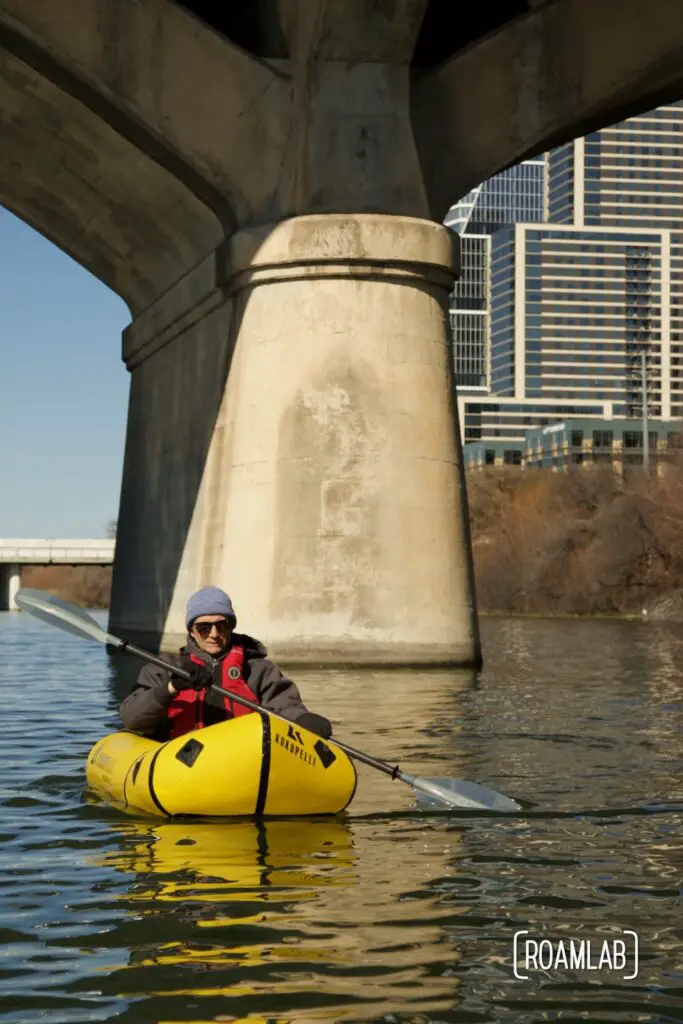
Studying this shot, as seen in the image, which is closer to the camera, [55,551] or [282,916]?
[282,916]

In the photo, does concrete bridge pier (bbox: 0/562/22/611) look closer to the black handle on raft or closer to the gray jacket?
the gray jacket

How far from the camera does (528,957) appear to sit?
6371mm

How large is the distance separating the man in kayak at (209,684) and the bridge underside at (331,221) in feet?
38.4

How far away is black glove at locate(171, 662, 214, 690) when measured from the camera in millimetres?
9969

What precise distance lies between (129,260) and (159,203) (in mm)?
3111

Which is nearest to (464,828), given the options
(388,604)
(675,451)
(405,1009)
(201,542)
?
(405,1009)

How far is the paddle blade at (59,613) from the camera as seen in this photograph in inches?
485

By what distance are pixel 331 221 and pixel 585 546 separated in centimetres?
4531

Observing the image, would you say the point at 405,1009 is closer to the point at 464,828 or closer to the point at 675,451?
the point at 464,828

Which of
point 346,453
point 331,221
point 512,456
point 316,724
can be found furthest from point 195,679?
point 512,456

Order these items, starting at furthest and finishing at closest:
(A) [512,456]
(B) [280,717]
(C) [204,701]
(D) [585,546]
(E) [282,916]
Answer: (A) [512,456], (D) [585,546], (C) [204,701], (B) [280,717], (E) [282,916]

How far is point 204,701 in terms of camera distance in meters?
10.2

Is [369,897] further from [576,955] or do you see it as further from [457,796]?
[457,796]

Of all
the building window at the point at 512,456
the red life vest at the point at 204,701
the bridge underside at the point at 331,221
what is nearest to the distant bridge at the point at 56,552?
the bridge underside at the point at 331,221
